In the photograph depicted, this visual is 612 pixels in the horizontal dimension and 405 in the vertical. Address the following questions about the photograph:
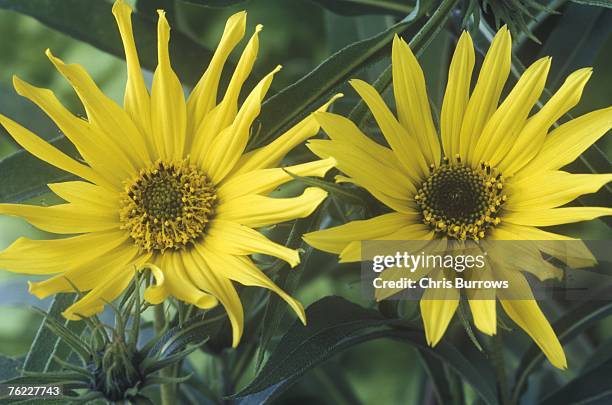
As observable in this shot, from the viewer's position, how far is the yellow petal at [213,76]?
0.64 meters

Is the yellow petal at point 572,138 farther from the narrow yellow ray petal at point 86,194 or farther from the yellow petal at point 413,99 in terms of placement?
the narrow yellow ray petal at point 86,194

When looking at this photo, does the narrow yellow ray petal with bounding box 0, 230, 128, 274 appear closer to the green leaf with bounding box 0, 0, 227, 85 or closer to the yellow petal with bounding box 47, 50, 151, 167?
the yellow petal with bounding box 47, 50, 151, 167

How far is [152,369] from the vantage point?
0.60 m

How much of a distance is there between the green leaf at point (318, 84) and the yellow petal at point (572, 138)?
0.13 meters

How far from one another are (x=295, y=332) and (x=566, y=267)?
20 centimetres

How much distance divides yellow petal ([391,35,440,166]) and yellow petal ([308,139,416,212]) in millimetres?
30

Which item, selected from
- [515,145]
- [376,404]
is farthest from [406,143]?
[376,404]

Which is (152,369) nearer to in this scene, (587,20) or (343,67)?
(343,67)

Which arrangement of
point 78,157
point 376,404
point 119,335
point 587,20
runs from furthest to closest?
point 376,404 < point 587,20 < point 78,157 < point 119,335

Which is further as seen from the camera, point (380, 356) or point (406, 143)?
point (380, 356)

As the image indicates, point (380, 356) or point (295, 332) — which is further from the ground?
point (380, 356)

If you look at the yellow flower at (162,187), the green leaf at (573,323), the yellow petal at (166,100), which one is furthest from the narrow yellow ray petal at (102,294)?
the green leaf at (573,323)

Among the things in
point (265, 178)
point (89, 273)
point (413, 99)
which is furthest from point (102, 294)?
point (413, 99)

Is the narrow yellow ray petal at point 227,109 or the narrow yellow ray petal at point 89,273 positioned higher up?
the narrow yellow ray petal at point 227,109
